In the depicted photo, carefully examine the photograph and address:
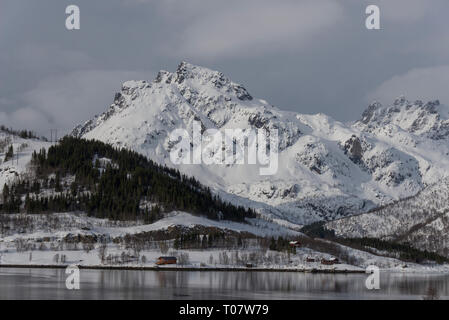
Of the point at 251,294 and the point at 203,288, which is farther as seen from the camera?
the point at 203,288
